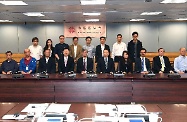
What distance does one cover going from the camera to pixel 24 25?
12656 mm

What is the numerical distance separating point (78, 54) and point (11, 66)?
5.86 ft

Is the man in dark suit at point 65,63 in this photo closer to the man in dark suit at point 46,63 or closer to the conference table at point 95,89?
the man in dark suit at point 46,63

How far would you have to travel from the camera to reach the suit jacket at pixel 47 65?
20.9 feet

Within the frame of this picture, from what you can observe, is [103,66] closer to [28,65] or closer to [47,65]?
[47,65]

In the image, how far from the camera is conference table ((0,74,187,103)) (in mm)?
4664

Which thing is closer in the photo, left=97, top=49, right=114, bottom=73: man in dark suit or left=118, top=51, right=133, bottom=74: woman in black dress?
left=97, top=49, right=114, bottom=73: man in dark suit

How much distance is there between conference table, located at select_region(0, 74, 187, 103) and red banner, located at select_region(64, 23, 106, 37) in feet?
25.3

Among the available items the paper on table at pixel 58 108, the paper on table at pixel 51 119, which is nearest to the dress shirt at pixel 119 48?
the paper on table at pixel 58 108

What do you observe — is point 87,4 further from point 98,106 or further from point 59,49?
point 98,106

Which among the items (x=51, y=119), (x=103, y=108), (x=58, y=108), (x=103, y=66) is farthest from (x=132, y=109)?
(x=103, y=66)

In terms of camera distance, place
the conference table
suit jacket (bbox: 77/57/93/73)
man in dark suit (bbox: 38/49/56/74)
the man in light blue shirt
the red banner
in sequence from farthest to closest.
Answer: the red banner → the man in light blue shirt → suit jacket (bbox: 77/57/93/73) → man in dark suit (bbox: 38/49/56/74) → the conference table

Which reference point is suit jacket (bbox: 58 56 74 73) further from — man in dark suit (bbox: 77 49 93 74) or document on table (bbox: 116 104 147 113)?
document on table (bbox: 116 104 147 113)

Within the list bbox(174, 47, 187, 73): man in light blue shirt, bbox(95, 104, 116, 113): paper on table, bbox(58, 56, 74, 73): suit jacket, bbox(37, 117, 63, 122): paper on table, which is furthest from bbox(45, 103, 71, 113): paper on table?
bbox(174, 47, 187, 73): man in light blue shirt

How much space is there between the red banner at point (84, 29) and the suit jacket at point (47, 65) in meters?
6.01
